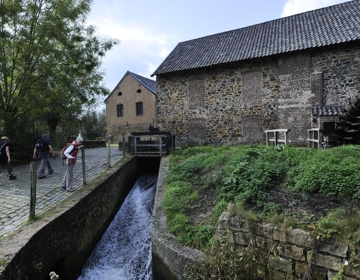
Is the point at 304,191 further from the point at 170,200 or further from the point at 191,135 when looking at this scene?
the point at 191,135

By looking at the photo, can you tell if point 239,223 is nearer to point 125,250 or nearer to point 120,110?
point 125,250

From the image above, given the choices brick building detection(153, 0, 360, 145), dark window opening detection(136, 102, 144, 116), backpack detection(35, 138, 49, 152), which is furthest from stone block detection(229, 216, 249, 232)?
dark window opening detection(136, 102, 144, 116)

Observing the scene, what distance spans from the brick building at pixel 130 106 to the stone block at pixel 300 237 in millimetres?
23996

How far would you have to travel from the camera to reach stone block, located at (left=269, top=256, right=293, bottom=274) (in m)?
3.12

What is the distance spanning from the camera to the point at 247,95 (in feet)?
42.4

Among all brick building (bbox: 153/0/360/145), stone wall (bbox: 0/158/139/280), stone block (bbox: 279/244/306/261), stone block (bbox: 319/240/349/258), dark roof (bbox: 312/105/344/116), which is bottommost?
stone wall (bbox: 0/158/139/280)

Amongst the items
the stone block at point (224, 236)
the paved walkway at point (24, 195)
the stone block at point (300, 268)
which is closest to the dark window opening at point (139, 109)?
the paved walkway at point (24, 195)

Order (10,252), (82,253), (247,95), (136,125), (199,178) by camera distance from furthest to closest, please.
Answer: (136,125), (247,95), (199,178), (82,253), (10,252)

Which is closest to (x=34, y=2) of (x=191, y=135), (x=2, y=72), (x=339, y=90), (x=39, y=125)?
(x=2, y=72)

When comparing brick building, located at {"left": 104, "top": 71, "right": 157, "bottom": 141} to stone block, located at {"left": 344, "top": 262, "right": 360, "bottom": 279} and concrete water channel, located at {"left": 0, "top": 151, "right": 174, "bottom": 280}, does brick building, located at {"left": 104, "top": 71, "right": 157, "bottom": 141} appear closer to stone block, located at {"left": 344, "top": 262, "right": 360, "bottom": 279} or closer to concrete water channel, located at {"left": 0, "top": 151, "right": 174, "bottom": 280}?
concrete water channel, located at {"left": 0, "top": 151, "right": 174, "bottom": 280}

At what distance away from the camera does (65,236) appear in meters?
4.86

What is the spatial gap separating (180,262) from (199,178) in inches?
121

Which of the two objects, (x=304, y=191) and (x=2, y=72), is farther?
(x=2, y=72)

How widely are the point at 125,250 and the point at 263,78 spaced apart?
1073cm
